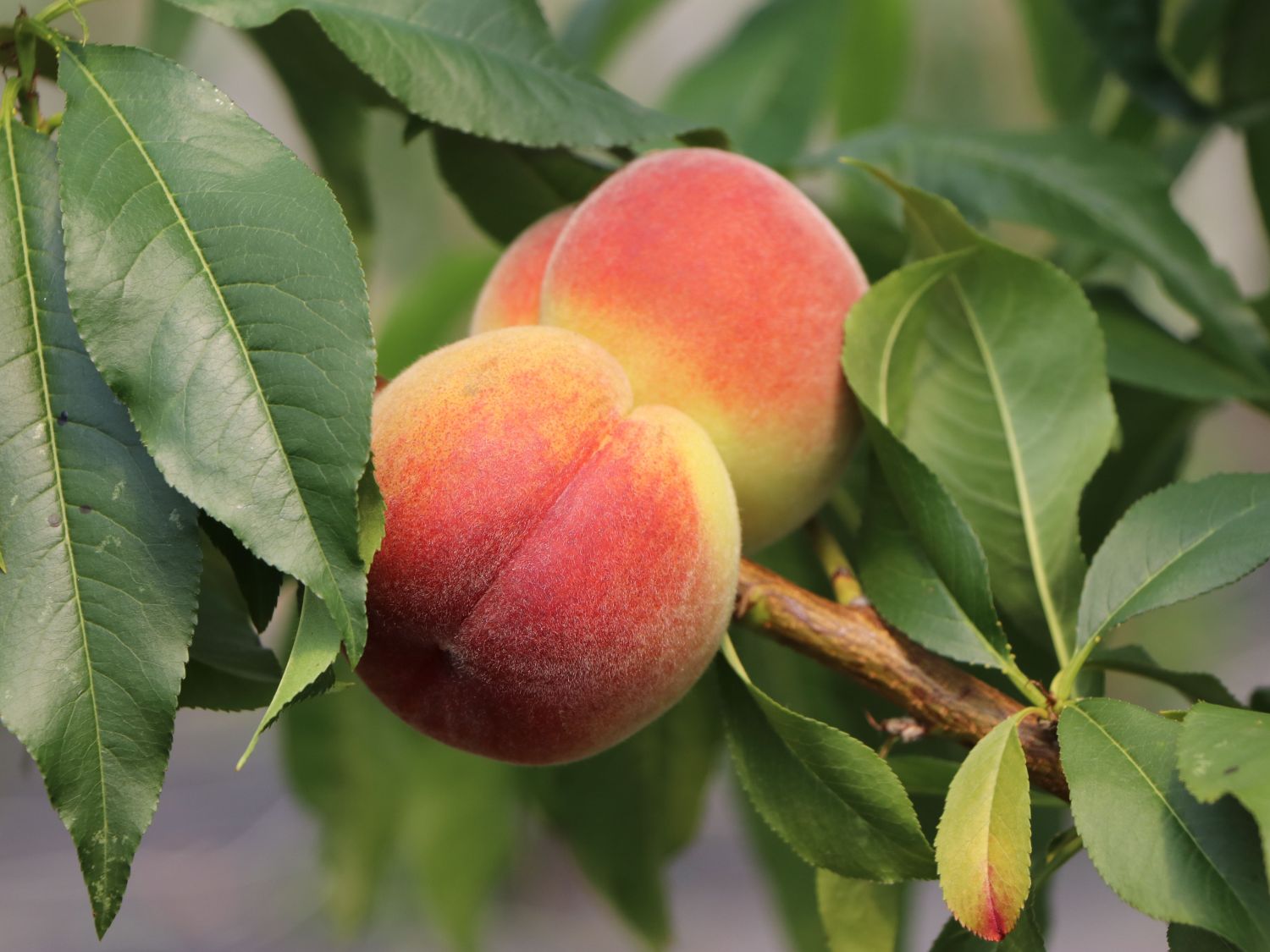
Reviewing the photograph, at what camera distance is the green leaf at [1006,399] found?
0.51m

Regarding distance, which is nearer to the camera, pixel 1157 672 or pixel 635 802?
pixel 1157 672

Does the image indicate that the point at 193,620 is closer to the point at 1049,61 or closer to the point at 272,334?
the point at 272,334

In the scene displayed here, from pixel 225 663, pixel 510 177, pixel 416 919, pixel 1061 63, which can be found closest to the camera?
pixel 225 663

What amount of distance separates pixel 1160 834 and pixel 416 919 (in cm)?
272

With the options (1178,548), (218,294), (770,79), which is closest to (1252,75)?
(770,79)

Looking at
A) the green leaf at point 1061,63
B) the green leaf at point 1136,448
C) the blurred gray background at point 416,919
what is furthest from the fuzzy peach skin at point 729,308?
the blurred gray background at point 416,919

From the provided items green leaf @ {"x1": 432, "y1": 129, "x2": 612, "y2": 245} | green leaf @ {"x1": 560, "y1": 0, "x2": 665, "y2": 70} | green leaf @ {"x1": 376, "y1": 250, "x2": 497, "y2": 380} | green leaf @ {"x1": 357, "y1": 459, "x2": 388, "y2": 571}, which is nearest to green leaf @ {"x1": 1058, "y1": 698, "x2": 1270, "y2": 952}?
green leaf @ {"x1": 357, "y1": 459, "x2": 388, "y2": 571}

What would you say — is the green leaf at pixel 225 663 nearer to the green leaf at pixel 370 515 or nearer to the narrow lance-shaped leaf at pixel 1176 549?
the green leaf at pixel 370 515

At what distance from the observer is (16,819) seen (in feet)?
10.5

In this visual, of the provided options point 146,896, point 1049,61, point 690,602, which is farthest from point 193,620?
point 146,896

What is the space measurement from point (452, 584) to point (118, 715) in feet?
0.36

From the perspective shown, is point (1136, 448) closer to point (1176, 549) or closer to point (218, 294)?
point (1176, 549)

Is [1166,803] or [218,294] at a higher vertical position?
[218,294]

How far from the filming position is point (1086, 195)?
2.04 ft
